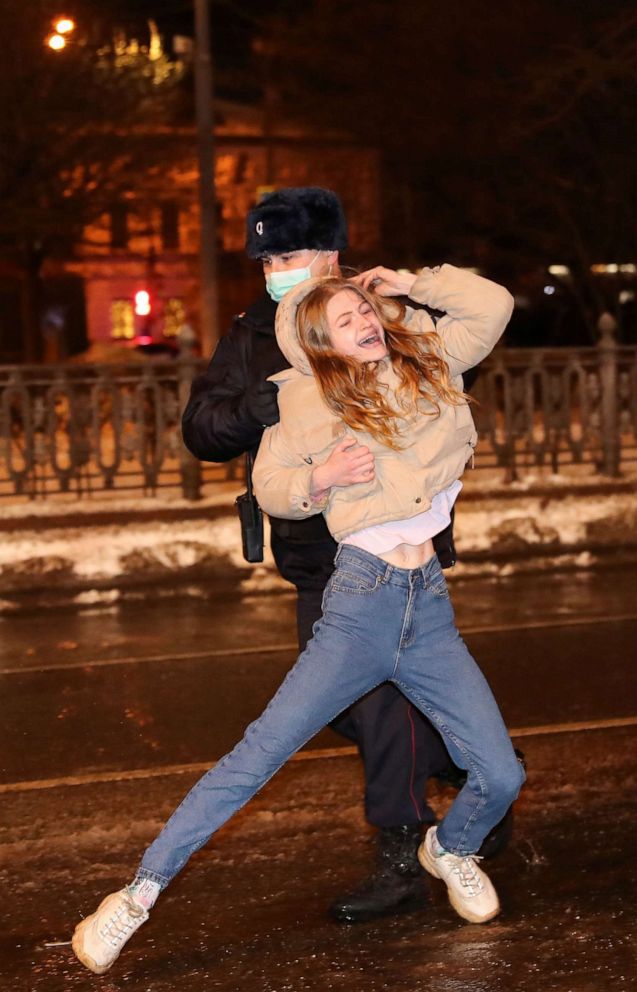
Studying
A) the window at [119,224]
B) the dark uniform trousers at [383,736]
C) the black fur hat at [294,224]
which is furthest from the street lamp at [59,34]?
the dark uniform trousers at [383,736]

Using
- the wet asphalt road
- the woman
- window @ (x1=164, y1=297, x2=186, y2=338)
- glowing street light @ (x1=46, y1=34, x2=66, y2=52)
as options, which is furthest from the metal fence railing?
window @ (x1=164, y1=297, x2=186, y2=338)

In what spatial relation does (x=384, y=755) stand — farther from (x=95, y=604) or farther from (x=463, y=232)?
(x=463, y=232)

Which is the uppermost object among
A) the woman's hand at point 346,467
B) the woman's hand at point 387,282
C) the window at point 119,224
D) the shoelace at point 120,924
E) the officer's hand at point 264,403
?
the window at point 119,224

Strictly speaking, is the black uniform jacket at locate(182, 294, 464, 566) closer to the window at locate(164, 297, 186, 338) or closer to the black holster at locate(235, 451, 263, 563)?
the black holster at locate(235, 451, 263, 563)

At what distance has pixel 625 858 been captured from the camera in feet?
14.8

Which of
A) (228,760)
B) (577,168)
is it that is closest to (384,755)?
(228,760)

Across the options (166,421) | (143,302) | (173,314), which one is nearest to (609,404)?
(166,421)

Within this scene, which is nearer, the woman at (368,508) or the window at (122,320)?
the woman at (368,508)

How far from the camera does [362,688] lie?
3.80 m

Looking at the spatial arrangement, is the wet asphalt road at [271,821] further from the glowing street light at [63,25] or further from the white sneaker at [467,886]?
the glowing street light at [63,25]

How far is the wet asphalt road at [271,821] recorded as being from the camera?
12.4 feet

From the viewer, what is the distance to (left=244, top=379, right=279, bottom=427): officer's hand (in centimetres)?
393

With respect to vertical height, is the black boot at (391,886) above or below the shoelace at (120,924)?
below

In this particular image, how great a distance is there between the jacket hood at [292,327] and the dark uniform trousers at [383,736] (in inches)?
25.6
